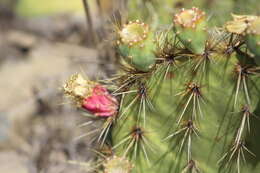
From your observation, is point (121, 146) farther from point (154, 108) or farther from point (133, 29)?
point (133, 29)

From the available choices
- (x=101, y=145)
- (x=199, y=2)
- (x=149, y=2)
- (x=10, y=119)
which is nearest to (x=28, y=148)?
(x=10, y=119)

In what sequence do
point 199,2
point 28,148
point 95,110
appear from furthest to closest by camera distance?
point 28,148
point 199,2
point 95,110

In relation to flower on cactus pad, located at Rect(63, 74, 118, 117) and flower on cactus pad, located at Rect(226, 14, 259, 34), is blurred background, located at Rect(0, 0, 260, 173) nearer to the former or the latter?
flower on cactus pad, located at Rect(63, 74, 118, 117)

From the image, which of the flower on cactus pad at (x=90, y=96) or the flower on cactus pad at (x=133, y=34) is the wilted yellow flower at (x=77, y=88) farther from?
the flower on cactus pad at (x=133, y=34)

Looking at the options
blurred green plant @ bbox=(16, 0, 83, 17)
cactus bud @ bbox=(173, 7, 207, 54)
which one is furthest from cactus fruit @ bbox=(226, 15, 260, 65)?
blurred green plant @ bbox=(16, 0, 83, 17)

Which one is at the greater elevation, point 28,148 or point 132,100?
point 132,100

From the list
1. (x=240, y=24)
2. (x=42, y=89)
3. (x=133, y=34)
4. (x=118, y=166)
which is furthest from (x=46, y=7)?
(x=240, y=24)

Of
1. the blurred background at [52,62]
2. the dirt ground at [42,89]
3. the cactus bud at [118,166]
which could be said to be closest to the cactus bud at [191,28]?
the blurred background at [52,62]

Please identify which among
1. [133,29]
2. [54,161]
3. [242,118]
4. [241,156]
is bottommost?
[54,161]
